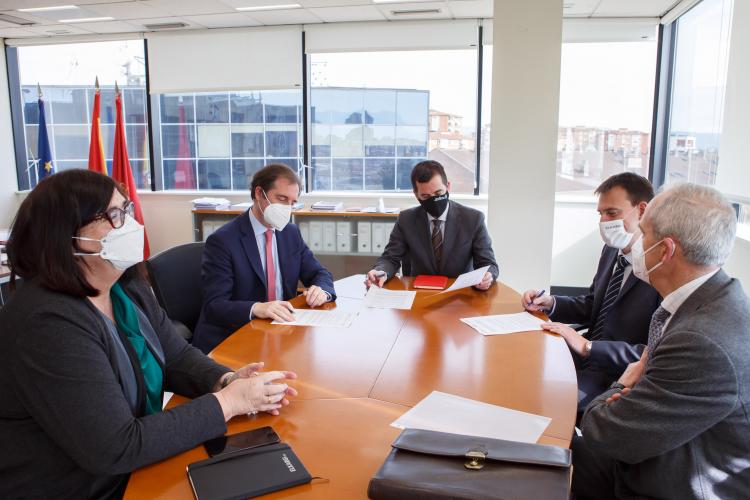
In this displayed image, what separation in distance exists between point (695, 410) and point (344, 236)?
15.0 ft

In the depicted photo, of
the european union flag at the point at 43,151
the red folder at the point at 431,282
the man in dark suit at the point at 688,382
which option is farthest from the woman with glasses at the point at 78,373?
the european union flag at the point at 43,151

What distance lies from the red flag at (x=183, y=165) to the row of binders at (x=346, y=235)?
5.66ft

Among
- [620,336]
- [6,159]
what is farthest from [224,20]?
[620,336]

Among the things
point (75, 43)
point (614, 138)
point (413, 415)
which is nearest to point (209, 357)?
point (413, 415)

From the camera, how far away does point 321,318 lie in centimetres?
232

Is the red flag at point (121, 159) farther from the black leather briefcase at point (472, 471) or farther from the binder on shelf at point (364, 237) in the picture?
the black leather briefcase at point (472, 471)

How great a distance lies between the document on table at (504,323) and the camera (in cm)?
218

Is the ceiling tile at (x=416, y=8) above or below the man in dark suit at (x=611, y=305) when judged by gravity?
above

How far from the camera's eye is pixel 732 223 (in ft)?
4.53

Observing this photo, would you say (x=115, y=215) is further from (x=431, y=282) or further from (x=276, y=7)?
(x=276, y=7)

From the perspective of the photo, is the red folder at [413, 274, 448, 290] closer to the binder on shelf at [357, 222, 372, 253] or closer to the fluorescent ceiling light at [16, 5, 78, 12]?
the binder on shelf at [357, 222, 372, 253]

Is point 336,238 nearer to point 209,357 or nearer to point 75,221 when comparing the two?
point 209,357

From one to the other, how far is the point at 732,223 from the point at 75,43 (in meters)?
7.04

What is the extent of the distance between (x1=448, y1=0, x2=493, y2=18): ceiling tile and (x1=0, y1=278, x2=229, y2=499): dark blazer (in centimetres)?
450
